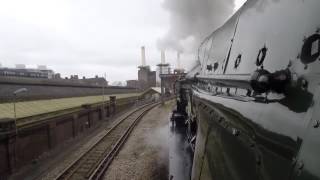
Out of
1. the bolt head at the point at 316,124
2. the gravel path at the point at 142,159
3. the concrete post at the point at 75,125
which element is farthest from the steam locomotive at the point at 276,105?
the concrete post at the point at 75,125

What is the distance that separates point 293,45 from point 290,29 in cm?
15

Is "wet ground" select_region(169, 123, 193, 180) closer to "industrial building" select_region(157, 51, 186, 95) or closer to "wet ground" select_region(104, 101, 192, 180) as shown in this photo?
"wet ground" select_region(104, 101, 192, 180)

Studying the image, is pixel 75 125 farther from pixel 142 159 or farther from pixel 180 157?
pixel 180 157

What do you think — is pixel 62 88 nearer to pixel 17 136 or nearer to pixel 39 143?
pixel 39 143

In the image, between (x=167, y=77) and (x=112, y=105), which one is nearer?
(x=112, y=105)

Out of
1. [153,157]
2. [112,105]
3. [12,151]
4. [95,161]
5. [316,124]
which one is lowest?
[95,161]

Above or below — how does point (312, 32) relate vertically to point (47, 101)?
above

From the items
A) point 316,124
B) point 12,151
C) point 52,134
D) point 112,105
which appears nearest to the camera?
point 316,124

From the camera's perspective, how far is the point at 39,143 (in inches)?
714

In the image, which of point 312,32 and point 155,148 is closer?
point 312,32

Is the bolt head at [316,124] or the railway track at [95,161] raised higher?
the bolt head at [316,124]

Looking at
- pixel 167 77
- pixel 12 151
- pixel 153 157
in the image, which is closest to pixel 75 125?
pixel 12 151

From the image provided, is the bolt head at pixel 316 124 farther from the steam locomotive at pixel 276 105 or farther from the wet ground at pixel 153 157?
the wet ground at pixel 153 157

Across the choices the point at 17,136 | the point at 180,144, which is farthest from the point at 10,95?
the point at 180,144
